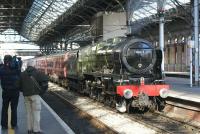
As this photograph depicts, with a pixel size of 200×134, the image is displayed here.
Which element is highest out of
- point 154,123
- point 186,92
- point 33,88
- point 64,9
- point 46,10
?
point 46,10

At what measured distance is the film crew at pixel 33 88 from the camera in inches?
398

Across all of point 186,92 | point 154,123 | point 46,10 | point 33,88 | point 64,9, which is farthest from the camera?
point 46,10

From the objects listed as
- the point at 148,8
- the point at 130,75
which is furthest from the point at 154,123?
the point at 148,8

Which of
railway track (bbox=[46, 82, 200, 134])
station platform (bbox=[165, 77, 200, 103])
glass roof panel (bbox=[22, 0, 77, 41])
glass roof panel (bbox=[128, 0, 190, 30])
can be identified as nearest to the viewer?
railway track (bbox=[46, 82, 200, 134])

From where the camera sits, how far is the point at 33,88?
10.1 m

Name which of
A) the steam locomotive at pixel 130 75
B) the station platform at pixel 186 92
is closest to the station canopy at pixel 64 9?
the station platform at pixel 186 92

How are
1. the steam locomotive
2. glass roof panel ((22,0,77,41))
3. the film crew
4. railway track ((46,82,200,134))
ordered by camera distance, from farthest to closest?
glass roof panel ((22,0,77,41))
the steam locomotive
railway track ((46,82,200,134))
the film crew

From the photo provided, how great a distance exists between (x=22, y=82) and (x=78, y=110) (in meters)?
8.60

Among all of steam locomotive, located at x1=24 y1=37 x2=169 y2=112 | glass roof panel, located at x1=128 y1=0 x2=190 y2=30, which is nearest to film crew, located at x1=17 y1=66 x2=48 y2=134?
steam locomotive, located at x1=24 y1=37 x2=169 y2=112

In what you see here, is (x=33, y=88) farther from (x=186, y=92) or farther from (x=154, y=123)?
(x=186, y=92)

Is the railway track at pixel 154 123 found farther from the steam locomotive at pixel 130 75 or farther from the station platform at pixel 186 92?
the station platform at pixel 186 92

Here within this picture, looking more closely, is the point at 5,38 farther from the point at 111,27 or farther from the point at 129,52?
the point at 129,52

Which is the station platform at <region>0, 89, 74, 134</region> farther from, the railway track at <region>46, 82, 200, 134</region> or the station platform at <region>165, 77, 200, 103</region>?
the station platform at <region>165, 77, 200, 103</region>

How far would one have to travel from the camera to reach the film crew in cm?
1012
